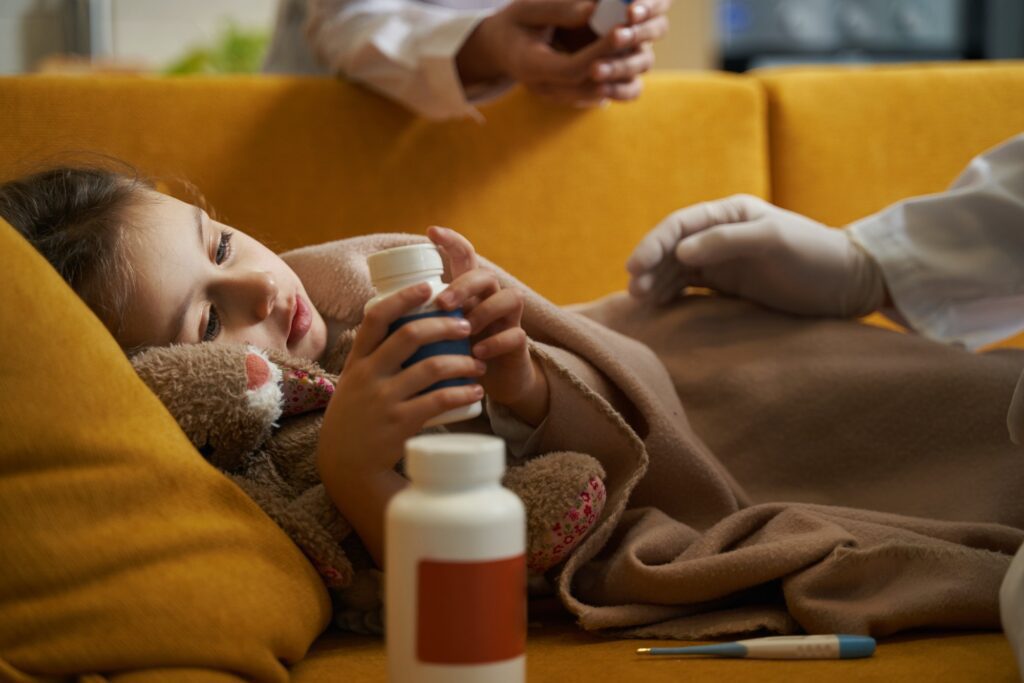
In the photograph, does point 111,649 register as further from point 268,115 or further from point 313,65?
point 313,65

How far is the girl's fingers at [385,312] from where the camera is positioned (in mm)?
687

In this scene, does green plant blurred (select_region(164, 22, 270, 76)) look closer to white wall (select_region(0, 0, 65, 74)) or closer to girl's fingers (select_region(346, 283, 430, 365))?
white wall (select_region(0, 0, 65, 74))

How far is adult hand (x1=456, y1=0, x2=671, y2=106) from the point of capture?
133 centimetres

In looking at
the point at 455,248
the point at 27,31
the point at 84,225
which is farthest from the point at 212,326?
the point at 27,31

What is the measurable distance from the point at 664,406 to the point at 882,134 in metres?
0.78

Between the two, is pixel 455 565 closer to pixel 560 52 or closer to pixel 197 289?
pixel 197 289

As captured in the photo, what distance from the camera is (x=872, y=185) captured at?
5.16 ft

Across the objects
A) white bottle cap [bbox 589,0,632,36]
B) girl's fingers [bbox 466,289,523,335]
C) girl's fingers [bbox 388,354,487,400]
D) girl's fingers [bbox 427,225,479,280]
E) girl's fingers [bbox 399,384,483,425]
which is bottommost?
girl's fingers [bbox 399,384,483,425]

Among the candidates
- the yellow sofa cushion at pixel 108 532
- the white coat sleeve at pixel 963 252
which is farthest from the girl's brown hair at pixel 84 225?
the white coat sleeve at pixel 963 252

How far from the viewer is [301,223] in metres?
1.43

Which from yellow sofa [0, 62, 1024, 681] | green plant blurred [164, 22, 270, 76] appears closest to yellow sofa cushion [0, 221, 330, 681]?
yellow sofa [0, 62, 1024, 681]

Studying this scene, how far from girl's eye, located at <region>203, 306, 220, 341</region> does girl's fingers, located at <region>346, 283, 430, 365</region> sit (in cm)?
24

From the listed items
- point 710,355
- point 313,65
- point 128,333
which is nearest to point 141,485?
point 128,333

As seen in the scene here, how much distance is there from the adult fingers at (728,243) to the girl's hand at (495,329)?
35 cm
